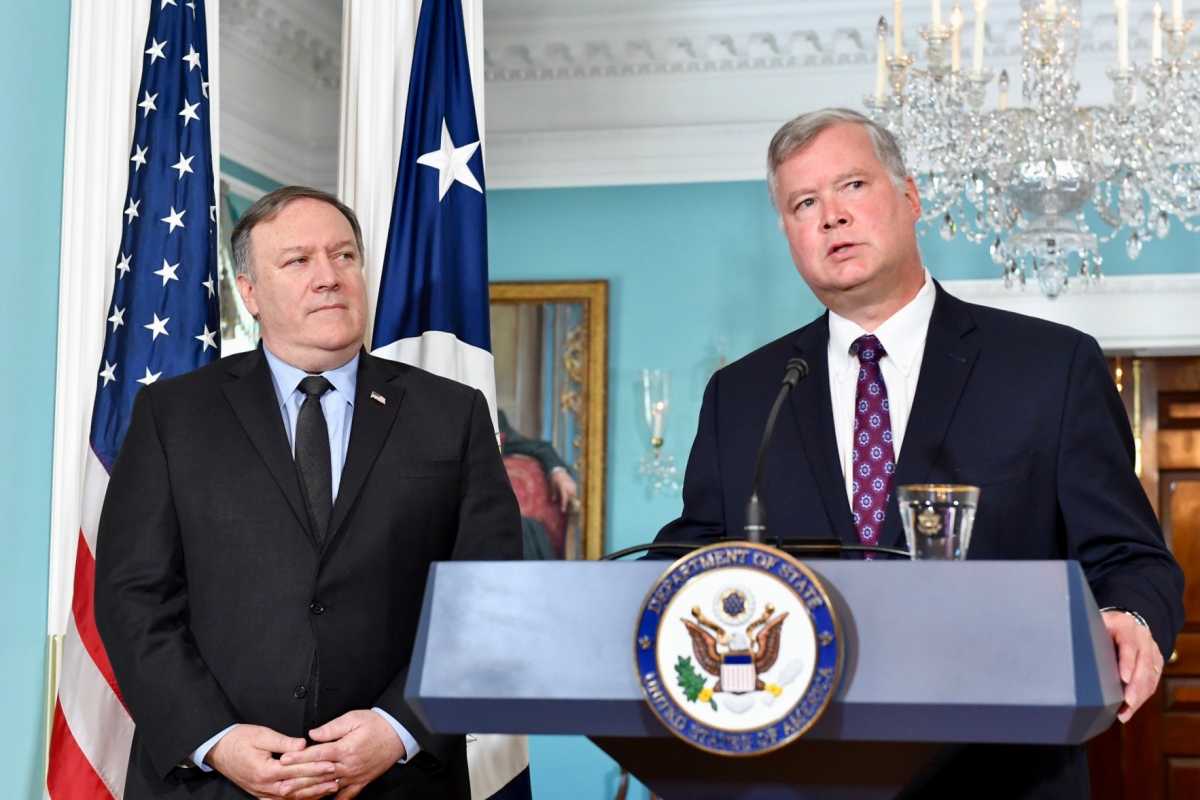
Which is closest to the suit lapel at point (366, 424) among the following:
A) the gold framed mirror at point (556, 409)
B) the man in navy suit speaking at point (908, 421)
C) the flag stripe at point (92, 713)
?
the man in navy suit speaking at point (908, 421)

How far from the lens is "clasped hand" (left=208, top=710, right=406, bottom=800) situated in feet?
6.83

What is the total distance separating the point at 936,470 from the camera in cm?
172

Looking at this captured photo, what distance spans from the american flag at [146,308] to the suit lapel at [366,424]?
0.84 m

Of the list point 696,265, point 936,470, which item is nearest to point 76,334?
point 936,470

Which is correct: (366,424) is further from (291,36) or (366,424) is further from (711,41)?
(711,41)

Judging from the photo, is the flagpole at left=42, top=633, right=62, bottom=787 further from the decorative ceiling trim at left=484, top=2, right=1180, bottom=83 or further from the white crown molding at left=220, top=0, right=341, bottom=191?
the decorative ceiling trim at left=484, top=2, right=1180, bottom=83

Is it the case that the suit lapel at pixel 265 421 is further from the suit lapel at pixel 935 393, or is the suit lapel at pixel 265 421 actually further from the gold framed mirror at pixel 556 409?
the gold framed mirror at pixel 556 409

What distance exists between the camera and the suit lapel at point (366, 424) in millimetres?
2295

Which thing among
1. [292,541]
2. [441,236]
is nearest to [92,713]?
[292,541]

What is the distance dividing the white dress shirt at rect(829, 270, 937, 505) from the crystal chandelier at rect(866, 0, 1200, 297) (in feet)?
8.55

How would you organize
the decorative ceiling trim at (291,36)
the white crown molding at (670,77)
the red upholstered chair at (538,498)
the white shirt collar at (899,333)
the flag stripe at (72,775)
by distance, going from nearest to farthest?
the white shirt collar at (899,333), the flag stripe at (72,775), the decorative ceiling trim at (291,36), the white crown molding at (670,77), the red upholstered chair at (538,498)

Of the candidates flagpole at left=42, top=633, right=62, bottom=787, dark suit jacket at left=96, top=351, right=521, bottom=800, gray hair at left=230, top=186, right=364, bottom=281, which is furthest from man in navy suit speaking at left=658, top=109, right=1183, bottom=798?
flagpole at left=42, top=633, right=62, bottom=787

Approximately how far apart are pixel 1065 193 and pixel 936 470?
9.66ft

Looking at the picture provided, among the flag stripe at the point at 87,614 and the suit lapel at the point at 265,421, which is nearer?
the suit lapel at the point at 265,421
